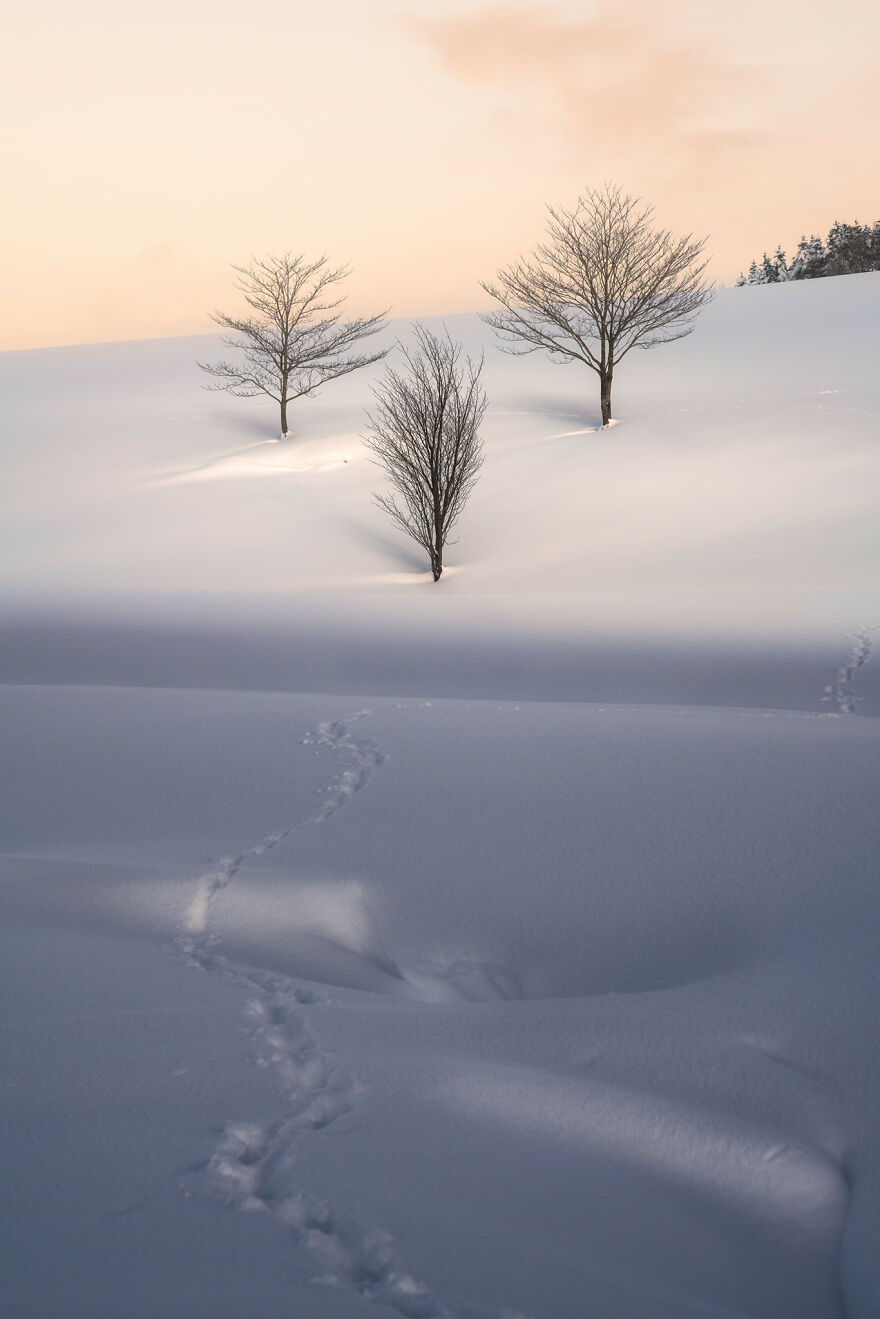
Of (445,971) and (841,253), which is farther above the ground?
(841,253)

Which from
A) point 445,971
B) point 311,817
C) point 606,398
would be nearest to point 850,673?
point 311,817

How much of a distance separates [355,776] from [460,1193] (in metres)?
3.67

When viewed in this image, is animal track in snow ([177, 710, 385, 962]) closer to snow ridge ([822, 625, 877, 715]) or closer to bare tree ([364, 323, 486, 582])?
snow ridge ([822, 625, 877, 715])

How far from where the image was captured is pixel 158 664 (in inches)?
412

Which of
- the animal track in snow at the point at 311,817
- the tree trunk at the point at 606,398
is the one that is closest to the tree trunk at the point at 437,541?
the tree trunk at the point at 606,398

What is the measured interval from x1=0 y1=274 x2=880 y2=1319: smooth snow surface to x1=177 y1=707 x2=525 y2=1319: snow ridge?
1 cm

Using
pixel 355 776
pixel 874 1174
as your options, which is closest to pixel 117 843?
pixel 355 776

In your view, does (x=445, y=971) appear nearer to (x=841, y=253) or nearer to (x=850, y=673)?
(x=850, y=673)

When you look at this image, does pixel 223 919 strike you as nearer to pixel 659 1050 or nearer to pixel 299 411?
pixel 659 1050

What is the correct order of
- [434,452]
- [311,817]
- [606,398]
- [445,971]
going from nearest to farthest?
1. [445,971]
2. [311,817]
3. [434,452]
4. [606,398]

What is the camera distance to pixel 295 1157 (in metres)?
2.86

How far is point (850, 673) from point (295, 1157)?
7.76m

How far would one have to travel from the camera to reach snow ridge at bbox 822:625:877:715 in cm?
814

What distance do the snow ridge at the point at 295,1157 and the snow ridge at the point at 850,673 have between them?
584 centimetres
